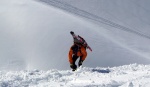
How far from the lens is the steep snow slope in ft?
59.9

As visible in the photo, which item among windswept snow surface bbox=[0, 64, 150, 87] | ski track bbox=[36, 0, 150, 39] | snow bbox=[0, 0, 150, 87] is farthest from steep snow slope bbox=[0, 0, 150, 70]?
windswept snow surface bbox=[0, 64, 150, 87]

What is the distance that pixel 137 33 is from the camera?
84.1 feet

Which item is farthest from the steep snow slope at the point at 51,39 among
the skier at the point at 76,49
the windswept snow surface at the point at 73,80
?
the windswept snow surface at the point at 73,80

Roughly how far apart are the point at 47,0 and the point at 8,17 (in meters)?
5.54

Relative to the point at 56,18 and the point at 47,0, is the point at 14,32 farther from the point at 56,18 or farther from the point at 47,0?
the point at 47,0

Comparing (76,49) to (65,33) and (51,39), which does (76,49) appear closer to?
(51,39)

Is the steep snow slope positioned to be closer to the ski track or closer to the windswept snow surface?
the ski track

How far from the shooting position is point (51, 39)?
65.7 ft

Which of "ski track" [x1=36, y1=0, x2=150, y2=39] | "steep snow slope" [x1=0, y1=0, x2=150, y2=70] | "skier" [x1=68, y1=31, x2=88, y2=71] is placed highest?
"ski track" [x1=36, y1=0, x2=150, y2=39]

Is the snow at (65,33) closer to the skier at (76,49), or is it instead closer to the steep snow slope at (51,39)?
the steep snow slope at (51,39)

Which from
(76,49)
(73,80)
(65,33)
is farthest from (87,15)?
(73,80)

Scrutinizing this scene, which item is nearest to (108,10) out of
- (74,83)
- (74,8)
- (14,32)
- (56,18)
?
(74,8)

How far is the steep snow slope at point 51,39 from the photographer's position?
719 inches

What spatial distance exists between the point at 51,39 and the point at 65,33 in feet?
3.01
